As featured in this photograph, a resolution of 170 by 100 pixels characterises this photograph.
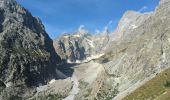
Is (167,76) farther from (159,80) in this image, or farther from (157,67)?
(157,67)

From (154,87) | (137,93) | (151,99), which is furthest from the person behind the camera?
(137,93)

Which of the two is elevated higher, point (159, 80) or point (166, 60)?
point (166, 60)

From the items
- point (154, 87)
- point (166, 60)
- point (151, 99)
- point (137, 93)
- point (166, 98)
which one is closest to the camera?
point (166, 98)

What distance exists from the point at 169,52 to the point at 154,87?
131 metres

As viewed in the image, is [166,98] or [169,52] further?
[169,52]

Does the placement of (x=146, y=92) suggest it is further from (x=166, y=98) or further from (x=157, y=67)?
(x=157, y=67)

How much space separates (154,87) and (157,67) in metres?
129

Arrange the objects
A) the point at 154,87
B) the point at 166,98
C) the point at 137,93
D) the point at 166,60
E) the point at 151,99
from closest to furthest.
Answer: the point at 166,98, the point at 151,99, the point at 154,87, the point at 137,93, the point at 166,60

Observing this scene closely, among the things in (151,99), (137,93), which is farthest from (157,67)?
(151,99)

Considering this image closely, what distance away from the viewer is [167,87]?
6638 centimetres

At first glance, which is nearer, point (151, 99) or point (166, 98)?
point (166, 98)

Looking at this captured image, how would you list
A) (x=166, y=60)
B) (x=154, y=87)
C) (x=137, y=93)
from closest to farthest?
1. (x=154, y=87)
2. (x=137, y=93)
3. (x=166, y=60)

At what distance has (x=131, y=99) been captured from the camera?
244ft

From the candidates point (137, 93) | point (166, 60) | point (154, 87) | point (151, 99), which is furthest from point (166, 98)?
point (166, 60)
